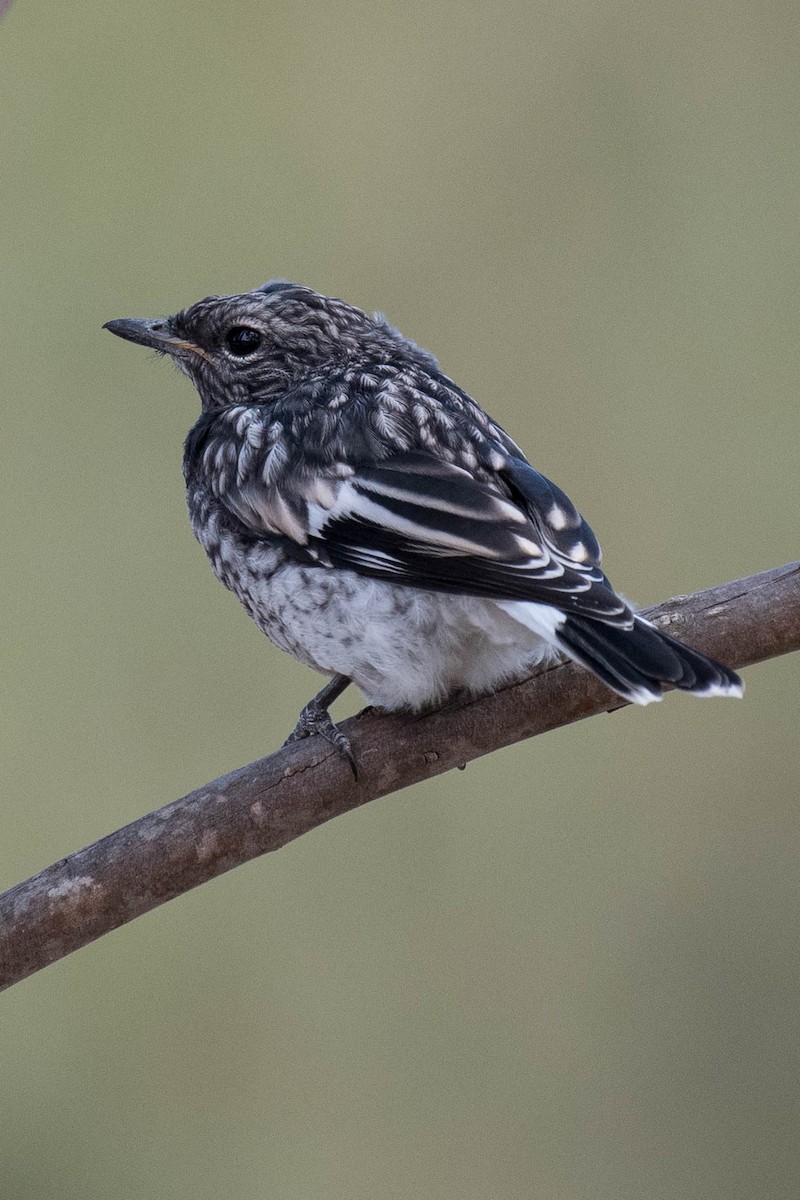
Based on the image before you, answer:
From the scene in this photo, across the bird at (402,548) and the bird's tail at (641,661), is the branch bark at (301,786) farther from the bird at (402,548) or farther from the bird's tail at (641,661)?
the bird's tail at (641,661)

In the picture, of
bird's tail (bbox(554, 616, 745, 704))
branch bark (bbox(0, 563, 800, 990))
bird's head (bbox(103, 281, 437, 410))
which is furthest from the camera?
bird's head (bbox(103, 281, 437, 410))

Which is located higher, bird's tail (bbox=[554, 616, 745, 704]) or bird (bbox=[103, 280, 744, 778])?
bird (bbox=[103, 280, 744, 778])

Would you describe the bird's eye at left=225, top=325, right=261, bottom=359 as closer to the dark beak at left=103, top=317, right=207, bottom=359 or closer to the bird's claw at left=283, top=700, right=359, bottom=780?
the dark beak at left=103, top=317, right=207, bottom=359

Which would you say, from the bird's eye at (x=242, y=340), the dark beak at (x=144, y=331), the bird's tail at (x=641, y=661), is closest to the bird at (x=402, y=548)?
the bird's tail at (x=641, y=661)

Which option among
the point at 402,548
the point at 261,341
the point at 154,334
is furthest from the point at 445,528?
the point at 154,334

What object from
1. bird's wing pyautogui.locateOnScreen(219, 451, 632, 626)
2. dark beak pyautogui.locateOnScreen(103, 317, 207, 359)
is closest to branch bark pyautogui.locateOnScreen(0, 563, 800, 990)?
bird's wing pyautogui.locateOnScreen(219, 451, 632, 626)

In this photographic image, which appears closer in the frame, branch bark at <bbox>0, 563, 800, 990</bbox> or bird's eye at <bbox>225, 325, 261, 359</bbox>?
branch bark at <bbox>0, 563, 800, 990</bbox>

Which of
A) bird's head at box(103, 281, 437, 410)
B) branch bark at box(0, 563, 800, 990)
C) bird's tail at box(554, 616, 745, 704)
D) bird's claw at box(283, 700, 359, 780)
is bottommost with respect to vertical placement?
bird's tail at box(554, 616, 745, 704)
